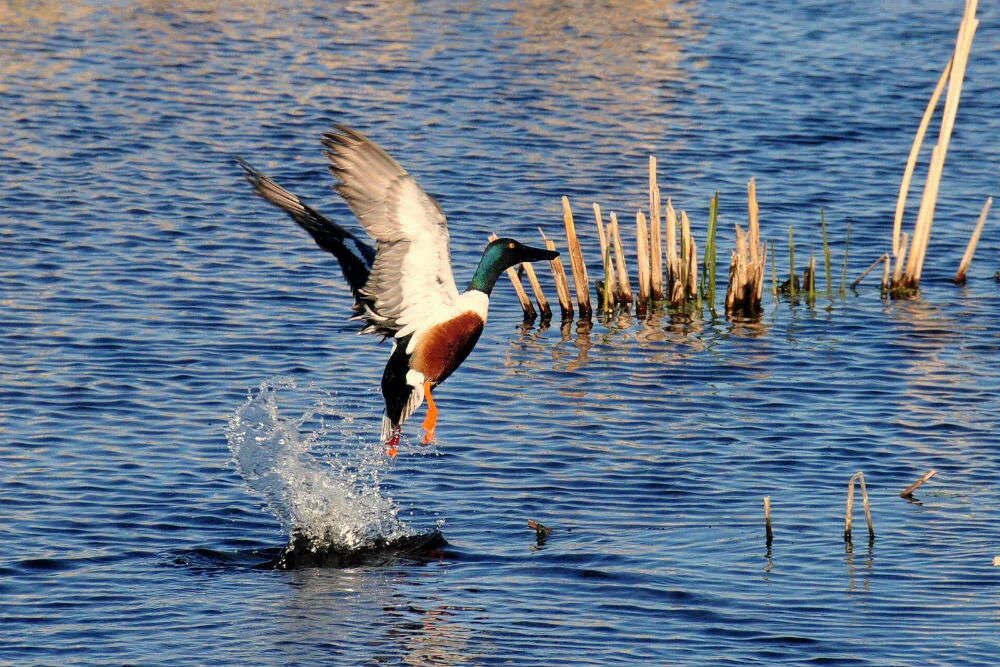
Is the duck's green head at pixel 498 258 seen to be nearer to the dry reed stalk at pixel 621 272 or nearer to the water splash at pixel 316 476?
the water splash at pixel 316 476

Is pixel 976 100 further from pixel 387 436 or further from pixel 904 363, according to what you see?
pixel 387 436

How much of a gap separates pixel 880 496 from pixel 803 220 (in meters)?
7.40

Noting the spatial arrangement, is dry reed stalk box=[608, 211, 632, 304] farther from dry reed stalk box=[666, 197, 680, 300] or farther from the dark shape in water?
the dark shape in water

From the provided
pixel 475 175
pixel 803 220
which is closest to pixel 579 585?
pixel 803 220

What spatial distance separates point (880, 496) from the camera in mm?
10414

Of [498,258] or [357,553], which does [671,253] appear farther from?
[357,553]

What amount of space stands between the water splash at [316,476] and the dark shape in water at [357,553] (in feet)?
0.11

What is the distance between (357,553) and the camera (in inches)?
381

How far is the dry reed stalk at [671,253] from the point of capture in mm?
13672

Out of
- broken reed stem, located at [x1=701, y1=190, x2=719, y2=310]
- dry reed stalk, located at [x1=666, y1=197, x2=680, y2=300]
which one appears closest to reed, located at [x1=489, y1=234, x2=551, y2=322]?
dry reed stalk, located at [x1=666, y1=197, x2=680, y2=300]

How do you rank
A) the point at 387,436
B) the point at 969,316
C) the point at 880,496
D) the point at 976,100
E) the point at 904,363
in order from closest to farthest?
the point at 387,436 < the point at 880,496 < the point at 904,363 < the point at 969,316 < the point at 976,100

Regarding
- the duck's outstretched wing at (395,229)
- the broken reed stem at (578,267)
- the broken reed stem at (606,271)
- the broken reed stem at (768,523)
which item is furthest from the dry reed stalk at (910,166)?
the duck's outstretched wing at (395,229)

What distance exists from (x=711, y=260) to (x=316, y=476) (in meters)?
5.07

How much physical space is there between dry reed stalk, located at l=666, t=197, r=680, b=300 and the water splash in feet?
11.3
